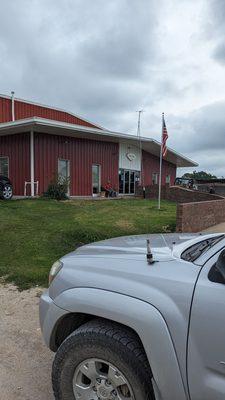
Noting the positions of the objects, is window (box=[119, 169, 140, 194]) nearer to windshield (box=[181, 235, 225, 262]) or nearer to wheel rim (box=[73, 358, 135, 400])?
windshield (box=[181, 235, 225, 262])

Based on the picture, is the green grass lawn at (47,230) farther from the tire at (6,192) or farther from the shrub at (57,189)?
the shrub at (57,189)

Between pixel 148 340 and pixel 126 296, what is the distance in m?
0.31

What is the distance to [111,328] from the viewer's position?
107 inches

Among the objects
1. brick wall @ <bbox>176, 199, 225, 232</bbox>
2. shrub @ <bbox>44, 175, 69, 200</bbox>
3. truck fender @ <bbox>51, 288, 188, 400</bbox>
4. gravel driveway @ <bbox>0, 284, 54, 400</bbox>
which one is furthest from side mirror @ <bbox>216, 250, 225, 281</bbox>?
shrub @ <bbox>44, 175, 69, 200</bbox>

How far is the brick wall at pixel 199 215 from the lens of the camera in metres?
12.4

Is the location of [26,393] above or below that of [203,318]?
below

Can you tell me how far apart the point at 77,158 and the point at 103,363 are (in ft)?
72.5

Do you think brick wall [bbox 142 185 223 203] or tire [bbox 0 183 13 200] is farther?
brick wall [bbox 142 185 223 203]

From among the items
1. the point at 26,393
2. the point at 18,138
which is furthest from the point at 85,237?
the point at 18,138

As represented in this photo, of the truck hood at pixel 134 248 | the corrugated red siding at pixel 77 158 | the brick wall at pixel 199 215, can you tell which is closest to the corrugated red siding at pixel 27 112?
the corrugated red siding at pixel 77 158

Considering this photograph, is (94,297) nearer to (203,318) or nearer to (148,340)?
(148,340)

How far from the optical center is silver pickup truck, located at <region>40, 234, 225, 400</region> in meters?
2.31

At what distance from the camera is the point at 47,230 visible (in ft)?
34.1

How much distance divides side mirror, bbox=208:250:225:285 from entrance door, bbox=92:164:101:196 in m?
23.3
